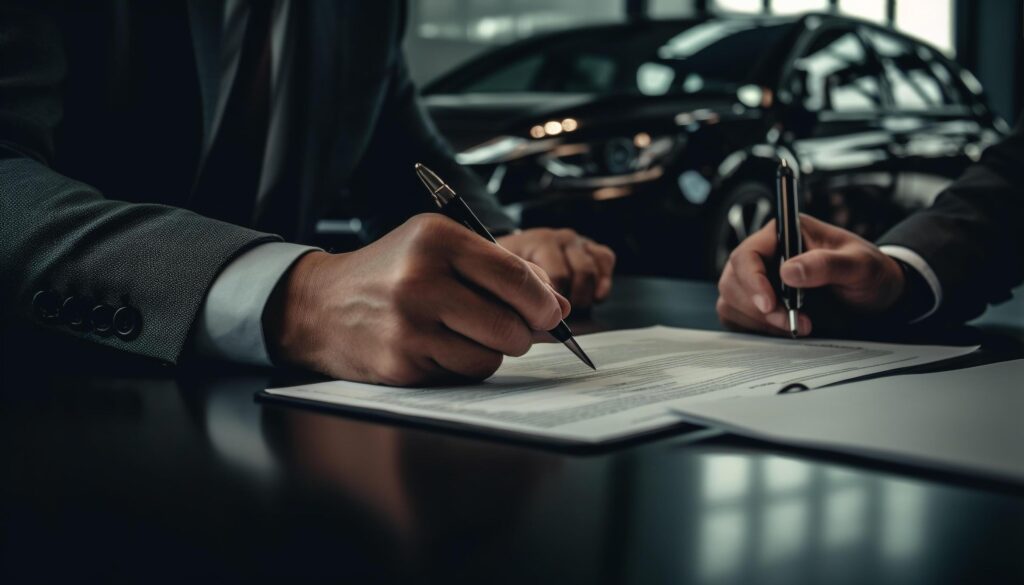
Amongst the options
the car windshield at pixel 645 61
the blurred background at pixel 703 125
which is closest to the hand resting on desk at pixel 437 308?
the blurred background at pixel 703 125

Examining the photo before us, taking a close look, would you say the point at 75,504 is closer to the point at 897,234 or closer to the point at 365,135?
the point at 897,234

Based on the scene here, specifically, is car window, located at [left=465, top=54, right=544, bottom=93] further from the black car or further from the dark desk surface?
the dark desk surface

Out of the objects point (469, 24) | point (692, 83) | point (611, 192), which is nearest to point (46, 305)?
point (611, 192)

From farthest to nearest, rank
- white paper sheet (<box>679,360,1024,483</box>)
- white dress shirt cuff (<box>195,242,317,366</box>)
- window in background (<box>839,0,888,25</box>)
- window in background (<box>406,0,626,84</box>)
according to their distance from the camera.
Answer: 1. window in background (<box>839,0,888,25</box>)
2. window in background (<box>406,0,626,84</box>)
3. white dress shirt cuff (<box>195,242,317,366</box>)
4. white paper sheet (<box>679,360,1024,483</box>)

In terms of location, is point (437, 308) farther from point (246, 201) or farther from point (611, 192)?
point (611, 192)

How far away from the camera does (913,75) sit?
14.0ft

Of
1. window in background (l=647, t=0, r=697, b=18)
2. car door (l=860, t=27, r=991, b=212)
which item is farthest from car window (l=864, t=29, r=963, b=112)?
window in background (l=647, t=0, r=697, b=18)

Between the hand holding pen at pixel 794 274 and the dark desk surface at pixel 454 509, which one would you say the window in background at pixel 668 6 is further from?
the dark desk surface at pixel 454 509

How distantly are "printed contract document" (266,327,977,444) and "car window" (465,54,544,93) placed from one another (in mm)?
3026

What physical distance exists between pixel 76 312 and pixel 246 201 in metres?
0.60

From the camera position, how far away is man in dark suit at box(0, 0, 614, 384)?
662mm

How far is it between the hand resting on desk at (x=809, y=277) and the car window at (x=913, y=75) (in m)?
3.32

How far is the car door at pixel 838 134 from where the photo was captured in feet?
11.4

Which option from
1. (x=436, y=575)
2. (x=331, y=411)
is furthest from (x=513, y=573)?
(x=331, y=411)
